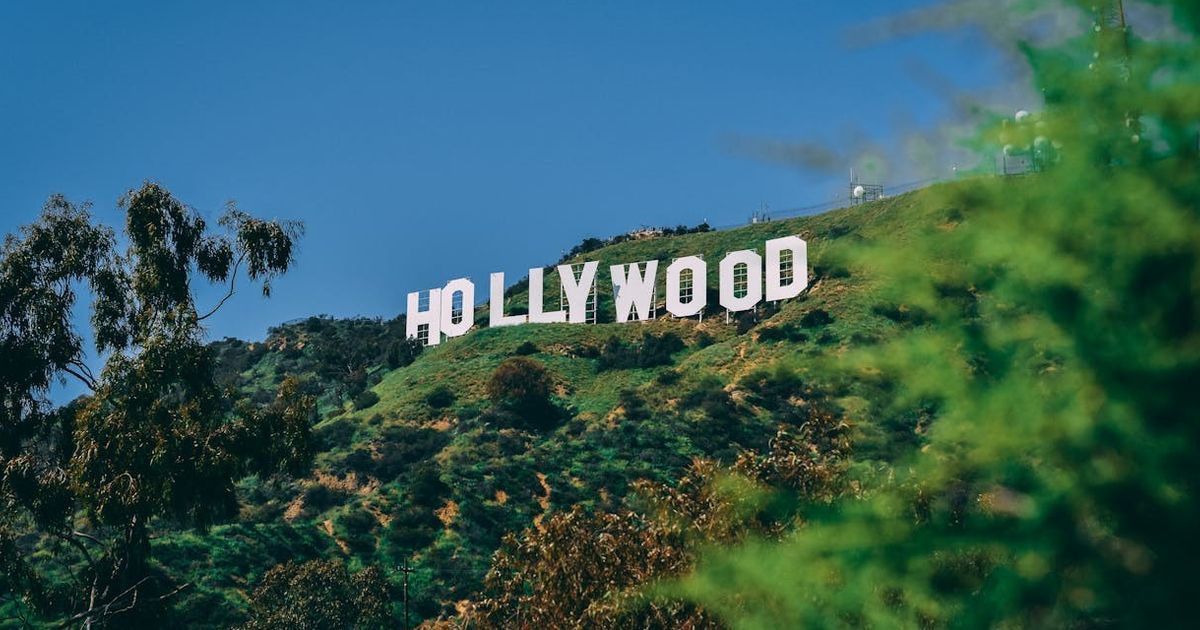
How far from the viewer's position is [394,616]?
41.3 metres

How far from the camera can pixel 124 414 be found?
21.0 metres

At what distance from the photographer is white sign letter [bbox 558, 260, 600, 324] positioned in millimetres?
72062

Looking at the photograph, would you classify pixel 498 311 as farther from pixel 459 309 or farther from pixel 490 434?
pixel 490 434

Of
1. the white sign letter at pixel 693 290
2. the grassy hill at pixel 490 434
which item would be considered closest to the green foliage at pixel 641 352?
the grassy hill at pixel 490 434

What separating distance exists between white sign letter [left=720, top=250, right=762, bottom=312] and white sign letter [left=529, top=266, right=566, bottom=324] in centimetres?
1133

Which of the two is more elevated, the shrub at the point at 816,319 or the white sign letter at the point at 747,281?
the white sign letter at the point at 747,281

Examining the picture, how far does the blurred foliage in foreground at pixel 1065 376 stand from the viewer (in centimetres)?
249

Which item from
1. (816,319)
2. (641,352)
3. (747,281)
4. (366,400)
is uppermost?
(747,281)

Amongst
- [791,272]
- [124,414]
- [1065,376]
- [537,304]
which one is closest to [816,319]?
[791,272]

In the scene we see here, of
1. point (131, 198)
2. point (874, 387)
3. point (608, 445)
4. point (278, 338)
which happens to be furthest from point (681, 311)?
point (874, 387)

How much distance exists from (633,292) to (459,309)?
1155 cm

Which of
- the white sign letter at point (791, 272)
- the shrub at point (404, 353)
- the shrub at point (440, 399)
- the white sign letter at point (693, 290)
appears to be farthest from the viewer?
the shrub at point (404, 353)

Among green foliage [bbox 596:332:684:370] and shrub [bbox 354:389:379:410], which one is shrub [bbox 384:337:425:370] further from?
green foliage [bbox 596:332:684:370]

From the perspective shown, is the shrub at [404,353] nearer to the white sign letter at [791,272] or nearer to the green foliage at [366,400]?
the green foliage at [366,400]
